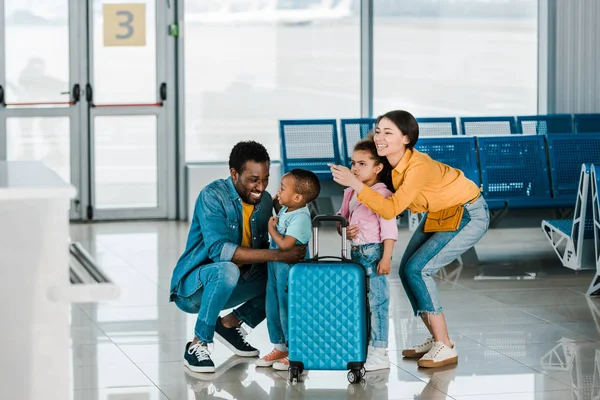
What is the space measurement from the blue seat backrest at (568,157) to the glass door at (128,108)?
4720 mm

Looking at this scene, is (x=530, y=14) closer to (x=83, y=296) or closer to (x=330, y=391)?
(x=330, y=391)

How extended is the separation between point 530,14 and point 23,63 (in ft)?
20.5

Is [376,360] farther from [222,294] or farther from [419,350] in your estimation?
[222,294]

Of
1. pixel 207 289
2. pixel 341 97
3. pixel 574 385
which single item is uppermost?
pixel 341 97

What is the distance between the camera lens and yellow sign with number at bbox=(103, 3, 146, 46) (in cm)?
1183

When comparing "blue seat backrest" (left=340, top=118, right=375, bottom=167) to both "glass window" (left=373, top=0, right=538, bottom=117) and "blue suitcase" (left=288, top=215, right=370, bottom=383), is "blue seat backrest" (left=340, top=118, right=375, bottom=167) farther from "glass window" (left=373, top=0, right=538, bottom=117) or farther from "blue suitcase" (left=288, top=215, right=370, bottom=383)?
"blue suitcase" (left=288, top=215, right=370, bottom=383)

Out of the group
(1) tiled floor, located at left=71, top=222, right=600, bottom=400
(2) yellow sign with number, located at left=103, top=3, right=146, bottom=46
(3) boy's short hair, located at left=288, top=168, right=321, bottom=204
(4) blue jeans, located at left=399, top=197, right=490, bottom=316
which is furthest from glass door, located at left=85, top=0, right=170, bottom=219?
(3) boy's short hair, located at left=288, top=168, right=321, bottom=204

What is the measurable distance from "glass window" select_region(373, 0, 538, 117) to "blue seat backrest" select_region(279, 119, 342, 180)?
1718mm

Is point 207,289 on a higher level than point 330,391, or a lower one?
higher

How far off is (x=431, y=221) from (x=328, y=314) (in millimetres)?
893

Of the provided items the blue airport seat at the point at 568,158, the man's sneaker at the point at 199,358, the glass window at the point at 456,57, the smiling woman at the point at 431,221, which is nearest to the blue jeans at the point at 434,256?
the smiling woman at the point at 431,221

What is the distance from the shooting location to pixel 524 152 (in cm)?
914

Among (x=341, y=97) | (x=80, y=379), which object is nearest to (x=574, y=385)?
(x=80, y=379)

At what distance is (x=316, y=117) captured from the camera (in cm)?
1273
